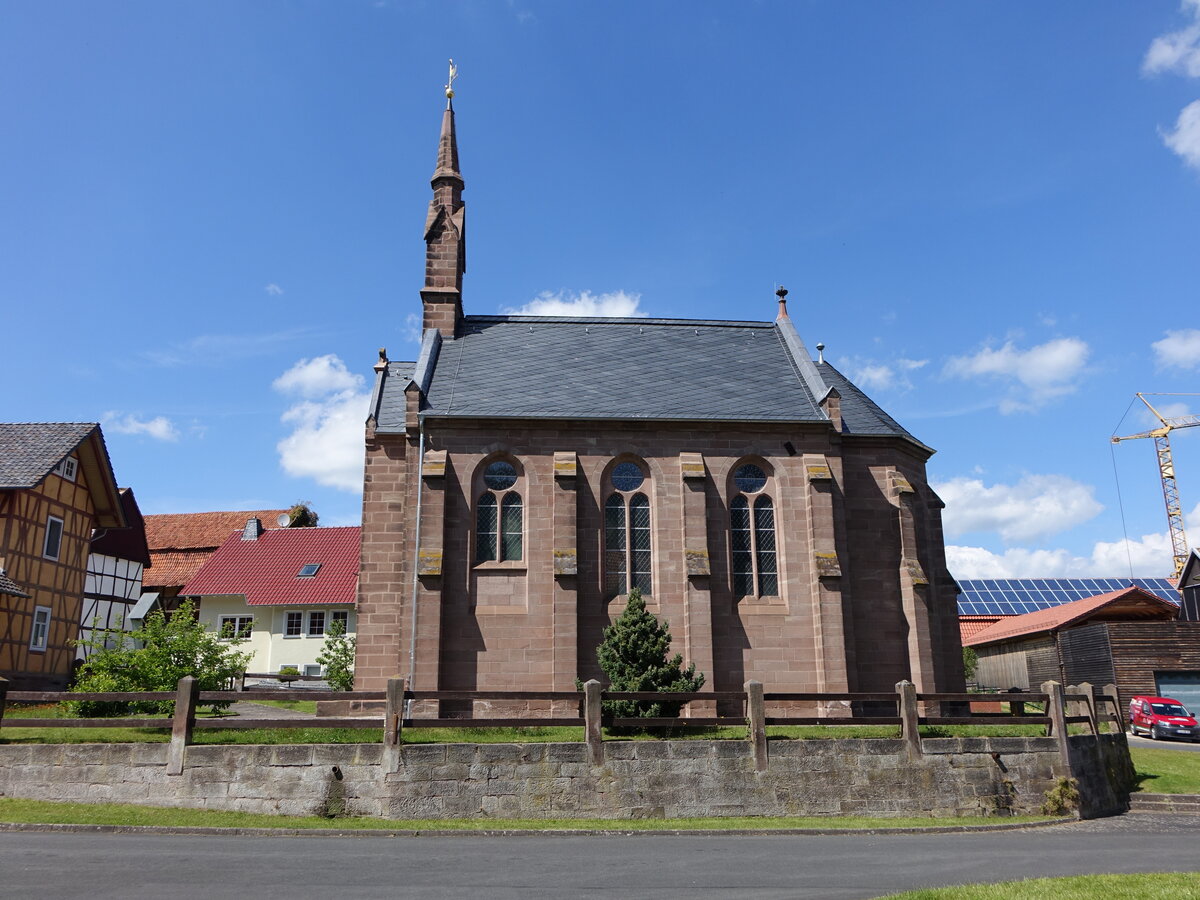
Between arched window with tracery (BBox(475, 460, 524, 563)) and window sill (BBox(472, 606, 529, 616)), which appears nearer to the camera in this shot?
window sill (BBox(472, 606, 529, 616))

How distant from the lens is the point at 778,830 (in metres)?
15.2

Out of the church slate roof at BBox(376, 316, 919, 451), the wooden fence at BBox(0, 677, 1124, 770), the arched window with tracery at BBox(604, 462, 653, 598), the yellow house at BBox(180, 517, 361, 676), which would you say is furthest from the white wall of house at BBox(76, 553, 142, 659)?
the arched window with tracery at BBox(604, 462, 653, 598)

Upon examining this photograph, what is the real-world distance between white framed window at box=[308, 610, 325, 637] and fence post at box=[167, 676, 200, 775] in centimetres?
2916

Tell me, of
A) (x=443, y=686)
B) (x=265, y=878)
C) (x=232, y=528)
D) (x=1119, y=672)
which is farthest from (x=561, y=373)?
(x=232, y=528)

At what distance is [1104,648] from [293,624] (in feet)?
124

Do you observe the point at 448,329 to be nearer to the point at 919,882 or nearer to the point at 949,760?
the point at 949,760

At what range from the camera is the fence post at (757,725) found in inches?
664

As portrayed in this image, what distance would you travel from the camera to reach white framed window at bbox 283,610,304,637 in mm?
44812

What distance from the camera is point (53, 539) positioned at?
32.3 m

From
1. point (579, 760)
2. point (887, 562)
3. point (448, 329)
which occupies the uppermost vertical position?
point (448, 329)

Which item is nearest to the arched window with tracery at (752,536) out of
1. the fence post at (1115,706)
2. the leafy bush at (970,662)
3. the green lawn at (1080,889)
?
the fence post at (1115,706)

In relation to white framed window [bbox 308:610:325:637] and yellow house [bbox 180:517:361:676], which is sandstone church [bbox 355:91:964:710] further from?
white framed window [bbox 308:610:325:637]

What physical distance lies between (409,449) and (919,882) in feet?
59.4

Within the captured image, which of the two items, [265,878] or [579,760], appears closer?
[265,878]
